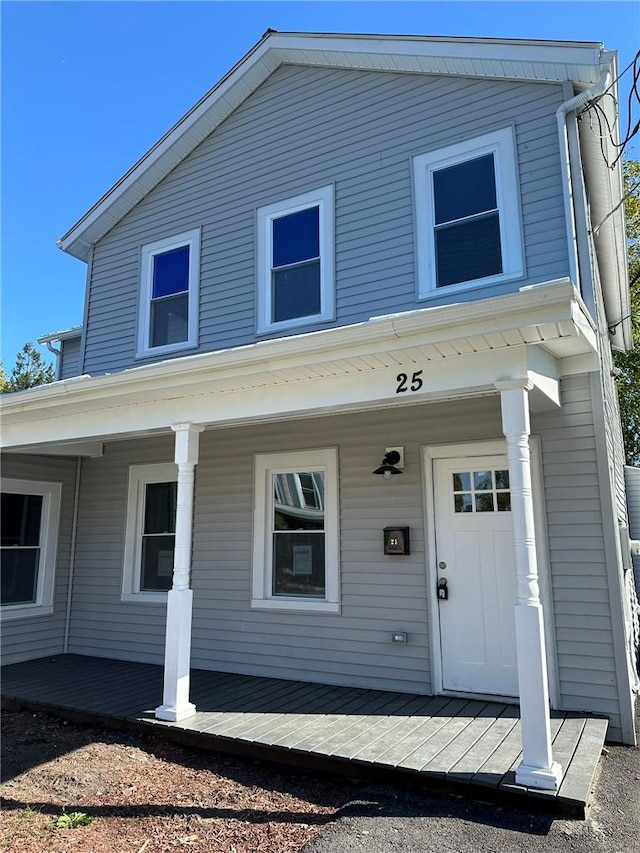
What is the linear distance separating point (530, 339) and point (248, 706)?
149 inches

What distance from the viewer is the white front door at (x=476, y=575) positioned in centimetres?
486

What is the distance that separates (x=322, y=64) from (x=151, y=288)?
11.3 ft

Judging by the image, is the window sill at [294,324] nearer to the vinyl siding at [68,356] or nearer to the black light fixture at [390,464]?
the black light fixture at [390,464]

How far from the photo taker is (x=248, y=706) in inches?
191

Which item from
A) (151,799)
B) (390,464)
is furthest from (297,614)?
(151,799)

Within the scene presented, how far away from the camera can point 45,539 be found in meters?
7.41

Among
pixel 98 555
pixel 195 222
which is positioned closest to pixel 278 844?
pixel 98 555

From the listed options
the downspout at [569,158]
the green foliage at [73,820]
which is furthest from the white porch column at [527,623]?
the green foliage at [73,820]

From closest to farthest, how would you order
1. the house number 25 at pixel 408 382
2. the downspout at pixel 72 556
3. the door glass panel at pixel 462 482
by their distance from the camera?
the house number 25 at pixel 408 382
the door glass panel at pixel 462 482
the downspout at pixel 72 556

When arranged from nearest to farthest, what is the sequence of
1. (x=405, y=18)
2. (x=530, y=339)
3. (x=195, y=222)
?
(x=530, y=339)
(x=405, y=18)
(x=195, y=222)

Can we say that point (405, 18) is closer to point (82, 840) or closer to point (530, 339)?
point (530, 339)

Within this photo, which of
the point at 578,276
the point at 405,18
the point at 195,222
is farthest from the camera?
the point at 195,222

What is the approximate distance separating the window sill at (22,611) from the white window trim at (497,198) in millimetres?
6104

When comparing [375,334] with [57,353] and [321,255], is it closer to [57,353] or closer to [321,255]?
[321,255]
